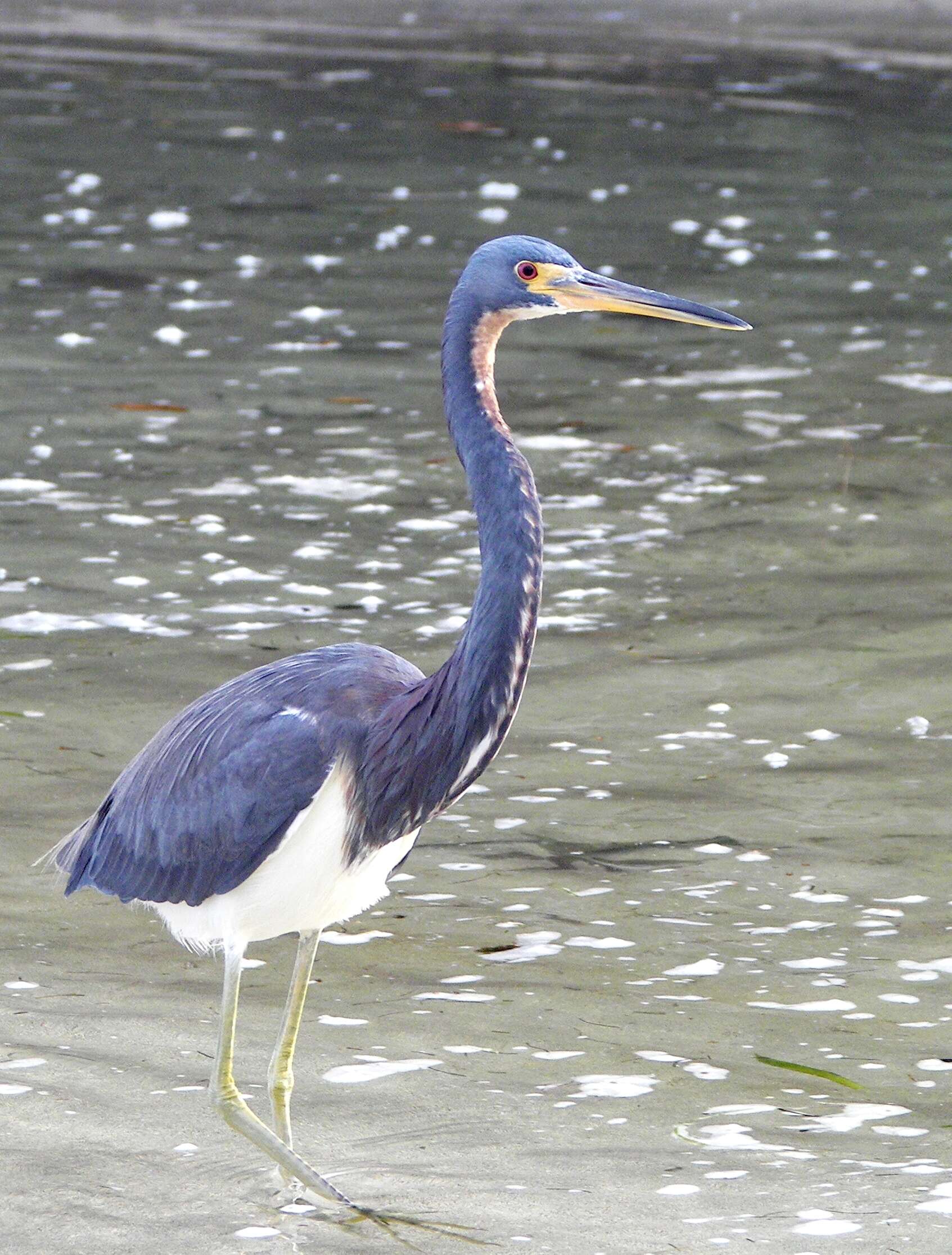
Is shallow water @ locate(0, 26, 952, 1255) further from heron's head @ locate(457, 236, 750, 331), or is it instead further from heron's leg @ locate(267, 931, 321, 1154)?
heron's head @ locate(457, 236, 750, 331)

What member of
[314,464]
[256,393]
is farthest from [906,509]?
[256,393]

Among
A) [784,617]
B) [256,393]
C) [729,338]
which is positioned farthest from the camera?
[729,338]

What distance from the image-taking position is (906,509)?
937cm

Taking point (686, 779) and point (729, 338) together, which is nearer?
point (686, 779)

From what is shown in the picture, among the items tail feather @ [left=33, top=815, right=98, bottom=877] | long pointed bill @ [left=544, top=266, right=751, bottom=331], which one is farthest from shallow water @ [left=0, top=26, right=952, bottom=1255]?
long pointed bill @ [left=544, top=266, right=751, bottom=331]

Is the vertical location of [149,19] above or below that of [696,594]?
above

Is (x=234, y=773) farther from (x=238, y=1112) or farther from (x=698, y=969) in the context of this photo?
(x=698, y=969)

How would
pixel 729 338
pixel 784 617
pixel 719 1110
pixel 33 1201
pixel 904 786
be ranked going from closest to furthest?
1. pixel 33 1201
2. pixel 719 1110
3. pixel 904 786
4. pixel 784 617
5. pixel 729 338

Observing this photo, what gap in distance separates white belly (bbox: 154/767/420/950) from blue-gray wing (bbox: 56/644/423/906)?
0.04 metres

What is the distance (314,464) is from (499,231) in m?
5.64

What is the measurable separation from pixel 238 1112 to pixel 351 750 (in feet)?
2.77

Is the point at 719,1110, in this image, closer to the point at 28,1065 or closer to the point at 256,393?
the point at 28,1065

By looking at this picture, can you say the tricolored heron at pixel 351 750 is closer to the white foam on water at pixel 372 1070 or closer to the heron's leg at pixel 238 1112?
the heron's leg at pixel 238 1112

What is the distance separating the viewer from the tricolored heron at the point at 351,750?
14.6 ft
